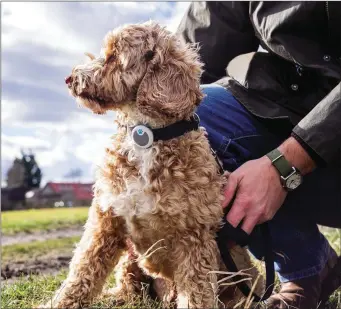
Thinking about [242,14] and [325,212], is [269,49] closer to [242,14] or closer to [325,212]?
[242,14]

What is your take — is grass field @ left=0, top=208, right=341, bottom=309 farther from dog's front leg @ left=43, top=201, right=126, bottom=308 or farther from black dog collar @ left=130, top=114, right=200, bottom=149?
black dog collar @ left=130, top=114, right=200, bottom=149

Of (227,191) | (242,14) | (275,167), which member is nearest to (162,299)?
(227,191)

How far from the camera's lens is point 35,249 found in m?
7.86

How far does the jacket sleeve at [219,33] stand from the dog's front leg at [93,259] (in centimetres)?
178

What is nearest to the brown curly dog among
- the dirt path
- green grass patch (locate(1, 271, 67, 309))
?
green grass patch (locate(1, 271, 67, 309))

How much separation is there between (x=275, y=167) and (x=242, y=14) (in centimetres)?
148

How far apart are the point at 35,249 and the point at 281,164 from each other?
5530mm

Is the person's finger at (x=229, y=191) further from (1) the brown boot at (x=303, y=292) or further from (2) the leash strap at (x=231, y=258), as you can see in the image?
(1) the brown boot at (x=303, y=292)

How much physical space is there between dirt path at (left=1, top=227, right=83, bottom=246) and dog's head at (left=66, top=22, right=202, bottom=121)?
6.41 meters

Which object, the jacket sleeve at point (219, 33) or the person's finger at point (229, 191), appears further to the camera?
the jacket sleeve at point (219, 33)

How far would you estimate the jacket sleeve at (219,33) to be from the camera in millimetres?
4156

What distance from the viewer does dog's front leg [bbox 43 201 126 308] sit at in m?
3.02

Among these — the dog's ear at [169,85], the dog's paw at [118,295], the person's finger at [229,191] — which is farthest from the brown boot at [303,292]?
the dog's ear at [169,85]

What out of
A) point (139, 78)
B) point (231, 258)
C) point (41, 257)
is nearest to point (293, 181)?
point (231, 258)
